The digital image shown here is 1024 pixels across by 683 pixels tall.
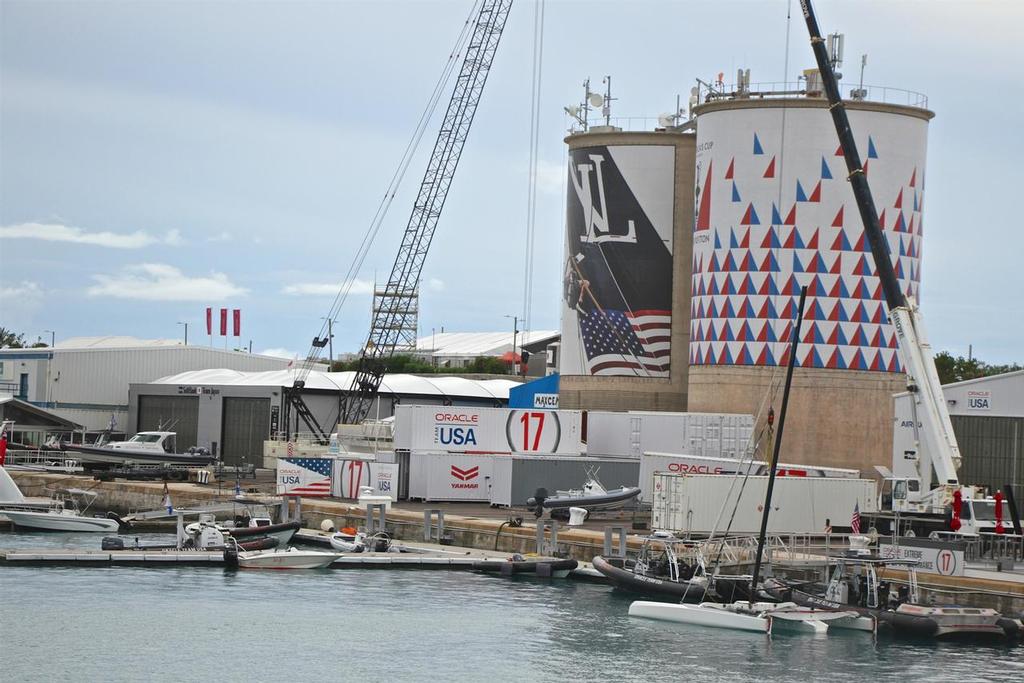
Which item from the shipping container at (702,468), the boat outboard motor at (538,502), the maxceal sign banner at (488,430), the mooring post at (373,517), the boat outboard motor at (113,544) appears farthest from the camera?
the maxceal sign banner at (488,430)

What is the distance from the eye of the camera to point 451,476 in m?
66.1

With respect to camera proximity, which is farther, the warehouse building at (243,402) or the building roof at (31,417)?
the warehouse building at (243,402)

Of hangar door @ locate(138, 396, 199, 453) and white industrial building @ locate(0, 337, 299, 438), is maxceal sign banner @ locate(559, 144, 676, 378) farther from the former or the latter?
white industrial building @ locate(0, 337, 299, 438)

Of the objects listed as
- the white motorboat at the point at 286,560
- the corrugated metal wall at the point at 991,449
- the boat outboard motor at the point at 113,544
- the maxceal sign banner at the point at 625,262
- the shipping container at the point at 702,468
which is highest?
the maxceal sign banner at the point at 625,262

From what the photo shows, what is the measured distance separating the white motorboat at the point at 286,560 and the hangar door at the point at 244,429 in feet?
133

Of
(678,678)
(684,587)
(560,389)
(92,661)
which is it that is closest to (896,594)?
(684,587)

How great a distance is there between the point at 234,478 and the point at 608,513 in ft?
86.2

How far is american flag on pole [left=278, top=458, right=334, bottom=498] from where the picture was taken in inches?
2650

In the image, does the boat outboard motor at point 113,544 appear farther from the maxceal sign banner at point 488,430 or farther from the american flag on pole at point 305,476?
the maxceal sign banner at point 488,430

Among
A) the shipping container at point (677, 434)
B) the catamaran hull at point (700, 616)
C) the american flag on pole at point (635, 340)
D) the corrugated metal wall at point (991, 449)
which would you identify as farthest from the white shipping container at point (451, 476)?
the catamaran hull at point (700, 616)

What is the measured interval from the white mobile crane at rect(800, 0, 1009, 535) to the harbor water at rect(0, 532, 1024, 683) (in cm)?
784

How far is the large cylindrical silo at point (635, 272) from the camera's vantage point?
268 feet

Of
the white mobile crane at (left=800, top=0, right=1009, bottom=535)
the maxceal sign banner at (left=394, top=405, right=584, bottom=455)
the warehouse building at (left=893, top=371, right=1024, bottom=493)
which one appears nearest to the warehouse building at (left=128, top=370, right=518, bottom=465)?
the maxceal sign banner at (left=394, top=405, right=584, bottom=455)

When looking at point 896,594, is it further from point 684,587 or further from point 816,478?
point 816,478
